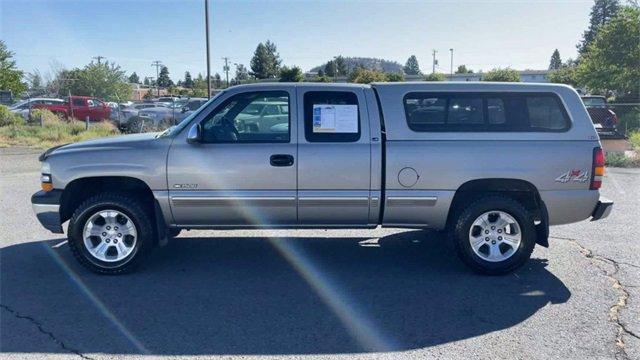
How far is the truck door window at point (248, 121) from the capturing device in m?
5.00

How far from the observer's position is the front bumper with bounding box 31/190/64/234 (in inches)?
196

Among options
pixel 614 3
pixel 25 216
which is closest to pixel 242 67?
pixel 614 3

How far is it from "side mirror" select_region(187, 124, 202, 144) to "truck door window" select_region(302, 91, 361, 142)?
39.9 inches

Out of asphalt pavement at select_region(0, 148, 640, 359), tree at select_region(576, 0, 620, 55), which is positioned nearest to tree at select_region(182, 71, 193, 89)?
tree at select_region(576, 0, 620, 55)

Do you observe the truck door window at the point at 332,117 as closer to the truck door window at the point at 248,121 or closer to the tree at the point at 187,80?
the truck door window at the point at 248,121

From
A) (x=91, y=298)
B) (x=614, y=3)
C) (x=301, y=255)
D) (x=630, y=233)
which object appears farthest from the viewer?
(x=614, y=3)

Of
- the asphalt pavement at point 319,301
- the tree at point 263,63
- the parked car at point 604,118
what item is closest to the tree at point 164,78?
the tree at point 263,63

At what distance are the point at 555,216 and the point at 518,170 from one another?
2.08ft

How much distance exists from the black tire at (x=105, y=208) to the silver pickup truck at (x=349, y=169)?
11mm

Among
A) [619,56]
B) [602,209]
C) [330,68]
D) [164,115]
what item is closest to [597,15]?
[330,68]

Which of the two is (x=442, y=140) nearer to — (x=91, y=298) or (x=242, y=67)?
(x=91, y=298)

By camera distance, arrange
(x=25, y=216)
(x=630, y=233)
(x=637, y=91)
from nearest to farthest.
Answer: (x=630, y=233) < (x=25, y=216) < (x=637, y=91)

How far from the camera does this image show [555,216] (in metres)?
5.09

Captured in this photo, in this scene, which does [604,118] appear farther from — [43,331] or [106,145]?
[43,331]
